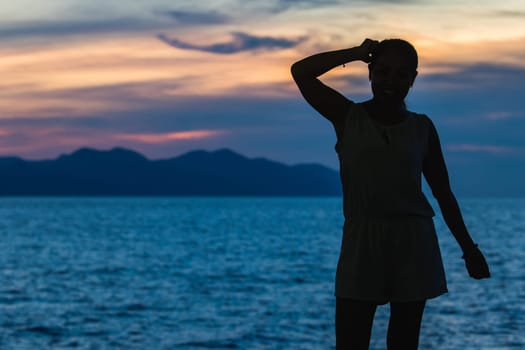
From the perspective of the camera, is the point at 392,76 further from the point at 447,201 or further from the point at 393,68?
the point at 447,201

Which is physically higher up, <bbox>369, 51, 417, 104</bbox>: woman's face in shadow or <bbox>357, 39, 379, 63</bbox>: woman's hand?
<bbox>357, 39, 379, 63</bbox>: woman's hand

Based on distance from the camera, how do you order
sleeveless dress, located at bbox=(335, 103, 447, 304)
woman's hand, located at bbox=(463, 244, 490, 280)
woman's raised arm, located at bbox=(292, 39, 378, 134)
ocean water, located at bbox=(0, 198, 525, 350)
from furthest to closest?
ocean water, located at bbox=(0, 198, 525, 350), woman's hand, located at bbox=(463, 244, 490, 280), woman's raised arm, located at bbox=(292, 39, 378, 134), sleeveless dress, located at bbox=(335, 103, 447, 304)

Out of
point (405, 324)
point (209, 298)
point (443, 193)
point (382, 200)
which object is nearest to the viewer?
point (382, 200)

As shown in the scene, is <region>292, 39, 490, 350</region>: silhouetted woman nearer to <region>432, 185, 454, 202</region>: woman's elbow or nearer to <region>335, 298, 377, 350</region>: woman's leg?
<region>335, 298, 377, 350</region>: woman's leg

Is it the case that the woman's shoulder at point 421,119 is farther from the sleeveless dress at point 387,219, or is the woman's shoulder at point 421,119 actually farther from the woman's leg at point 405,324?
the woman's leg at point 405,324

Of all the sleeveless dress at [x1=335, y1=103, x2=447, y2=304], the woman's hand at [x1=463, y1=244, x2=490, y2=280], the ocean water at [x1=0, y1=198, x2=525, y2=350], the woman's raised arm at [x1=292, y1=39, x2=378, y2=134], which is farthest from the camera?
the ocean water at [x1=0, y1=198, x2=525, y2=350]

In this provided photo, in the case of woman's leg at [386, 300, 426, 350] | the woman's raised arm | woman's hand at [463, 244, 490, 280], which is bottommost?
woman's leg at [386, 300, 426, 350]

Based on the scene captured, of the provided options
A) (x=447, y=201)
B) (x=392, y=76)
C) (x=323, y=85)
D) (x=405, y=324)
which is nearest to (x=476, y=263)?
(x=447, y=201)

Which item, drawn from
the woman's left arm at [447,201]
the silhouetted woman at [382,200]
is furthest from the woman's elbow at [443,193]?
the silhouetted woman at [382,200]

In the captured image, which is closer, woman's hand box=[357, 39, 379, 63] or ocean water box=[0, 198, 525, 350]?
woman's hand box=[357, 39, 379, 63]

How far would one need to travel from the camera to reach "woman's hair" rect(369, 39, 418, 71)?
3.95 meters

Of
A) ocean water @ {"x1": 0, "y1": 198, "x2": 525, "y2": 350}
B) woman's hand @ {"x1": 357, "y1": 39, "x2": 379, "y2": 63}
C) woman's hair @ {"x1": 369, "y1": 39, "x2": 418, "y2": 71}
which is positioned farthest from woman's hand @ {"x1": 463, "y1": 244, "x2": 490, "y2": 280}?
ocean water @ {"x1": 0, "y1": 198, "x2": 525, "y2": 350}

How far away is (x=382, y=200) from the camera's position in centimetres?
391

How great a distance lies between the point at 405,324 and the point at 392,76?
109 centimetres
